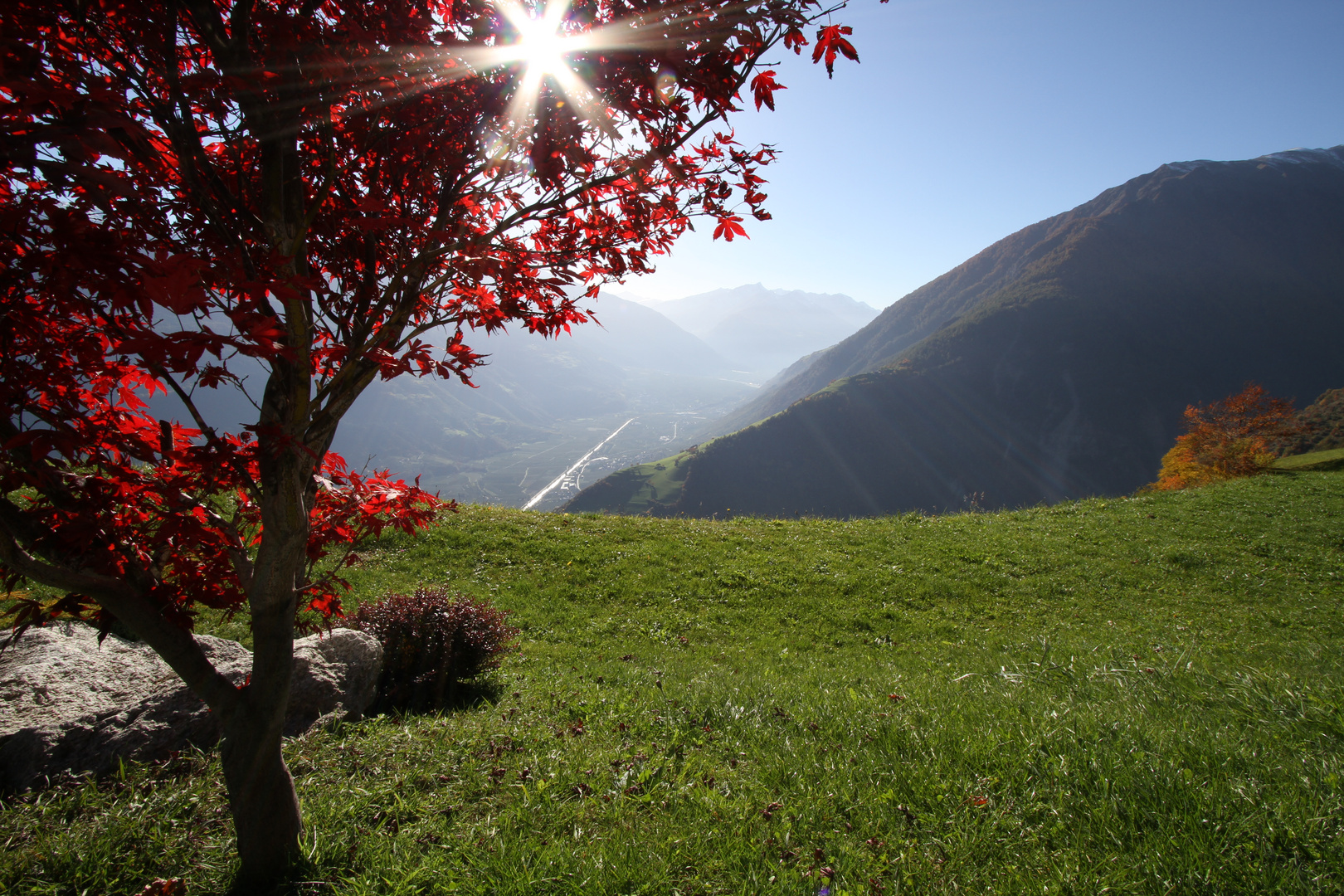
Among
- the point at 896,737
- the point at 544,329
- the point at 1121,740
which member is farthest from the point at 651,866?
the point at 544,329

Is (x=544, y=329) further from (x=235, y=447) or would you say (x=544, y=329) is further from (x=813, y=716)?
(x=813, y=716)

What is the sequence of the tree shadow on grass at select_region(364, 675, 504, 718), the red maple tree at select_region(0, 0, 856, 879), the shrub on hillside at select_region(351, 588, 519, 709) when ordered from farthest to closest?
the shrub on hillside at select_region(351, 588, 519, 709)
the tree shadow on grass at select_region(364, 675, 504, 718)
the red maple tree at select_region(0, 0, 856, 879)

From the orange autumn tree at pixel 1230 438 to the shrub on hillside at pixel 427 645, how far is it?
62488mm

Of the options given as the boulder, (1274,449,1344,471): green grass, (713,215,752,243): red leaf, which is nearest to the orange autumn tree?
(1274,449,1344,471): green grass

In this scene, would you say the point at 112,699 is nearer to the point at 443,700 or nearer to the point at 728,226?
the point at 443,700

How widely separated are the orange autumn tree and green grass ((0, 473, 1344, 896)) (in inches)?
2173

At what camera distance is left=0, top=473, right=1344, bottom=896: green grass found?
300 cm

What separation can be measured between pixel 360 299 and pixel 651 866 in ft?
13.4

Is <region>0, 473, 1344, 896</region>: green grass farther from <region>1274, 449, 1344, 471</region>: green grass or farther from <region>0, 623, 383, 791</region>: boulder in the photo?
<region>1274, 449, 1344, 471</region>: green grass

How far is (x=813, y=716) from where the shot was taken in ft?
17.1

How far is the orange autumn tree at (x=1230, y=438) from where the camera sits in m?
47.6

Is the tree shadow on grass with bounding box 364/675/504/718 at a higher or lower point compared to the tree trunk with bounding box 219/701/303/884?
lower

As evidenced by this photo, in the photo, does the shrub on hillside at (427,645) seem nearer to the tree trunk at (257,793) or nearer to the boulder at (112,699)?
the boulder at (112,699)

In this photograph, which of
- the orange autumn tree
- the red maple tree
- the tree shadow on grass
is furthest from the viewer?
the orange autumn tree
